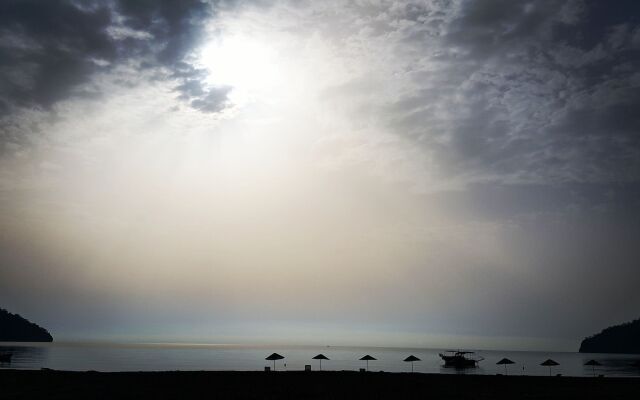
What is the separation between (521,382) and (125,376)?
39448 millimetres

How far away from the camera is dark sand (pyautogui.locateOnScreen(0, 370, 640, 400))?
32.9 metres

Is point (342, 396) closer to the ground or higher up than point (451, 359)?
higher up

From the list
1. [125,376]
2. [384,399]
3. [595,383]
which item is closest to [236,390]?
[384,399]

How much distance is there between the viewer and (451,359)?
138m

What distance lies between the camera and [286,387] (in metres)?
39.0

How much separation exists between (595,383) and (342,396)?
2849cm

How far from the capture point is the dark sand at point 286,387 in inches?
1294

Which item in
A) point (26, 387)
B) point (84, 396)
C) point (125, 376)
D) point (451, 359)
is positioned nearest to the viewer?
point (84, 396)

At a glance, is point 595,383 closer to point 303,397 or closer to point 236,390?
point 303,397

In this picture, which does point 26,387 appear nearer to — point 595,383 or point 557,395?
point 557,395

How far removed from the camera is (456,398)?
32531mm

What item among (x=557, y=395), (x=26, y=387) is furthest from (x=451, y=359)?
(x=26, y=387)

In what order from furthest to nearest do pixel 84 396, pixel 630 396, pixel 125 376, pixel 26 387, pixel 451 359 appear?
pixel 451 359 < pixel 125 376 < pixel 26 387 < pixel 630 396 < pixel 84 396

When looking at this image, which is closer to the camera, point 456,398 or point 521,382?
point 456,398
